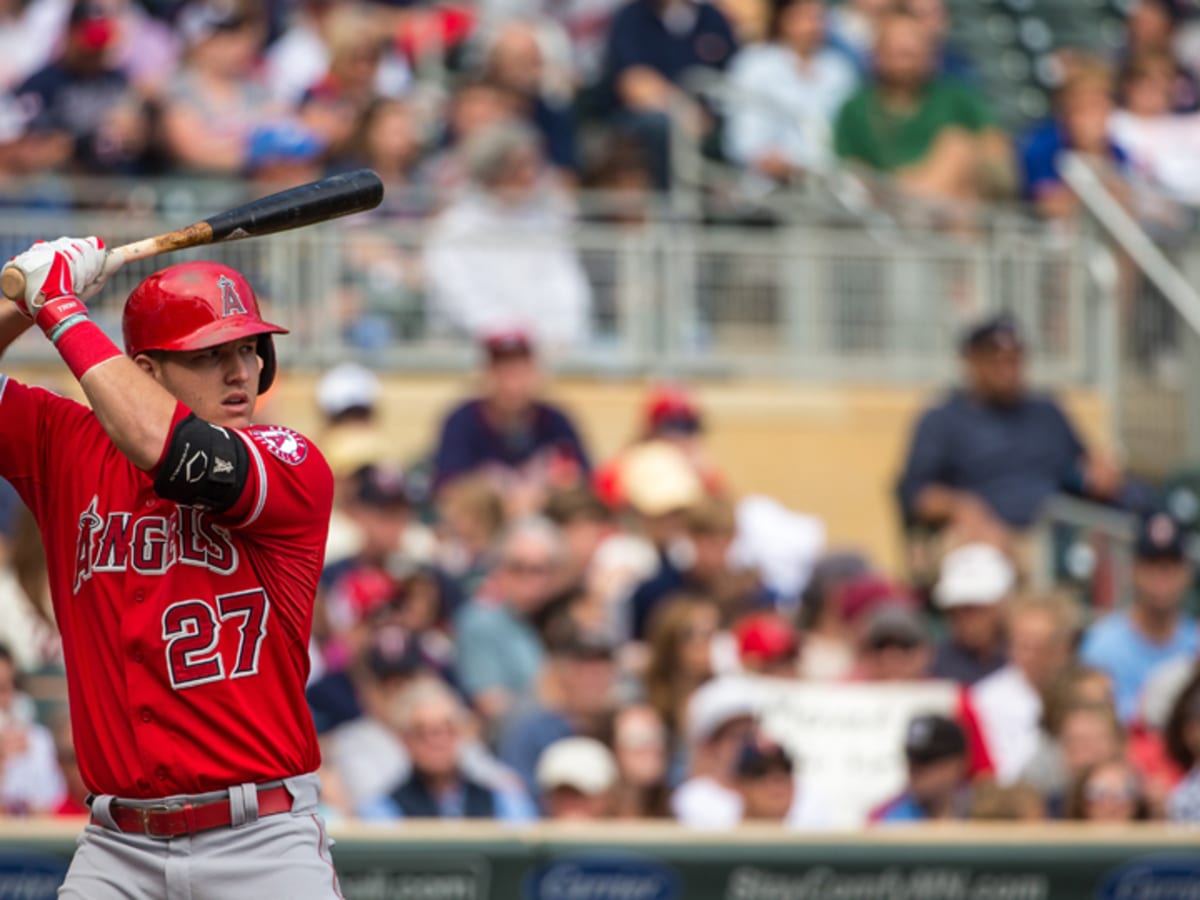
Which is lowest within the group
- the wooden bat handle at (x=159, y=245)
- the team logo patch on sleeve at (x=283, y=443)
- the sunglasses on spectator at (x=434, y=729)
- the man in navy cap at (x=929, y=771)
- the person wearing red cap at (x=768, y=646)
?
the man in navy cap at (x=929, y=771)

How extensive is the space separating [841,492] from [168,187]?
11.1 feet

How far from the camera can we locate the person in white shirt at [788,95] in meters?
11.0

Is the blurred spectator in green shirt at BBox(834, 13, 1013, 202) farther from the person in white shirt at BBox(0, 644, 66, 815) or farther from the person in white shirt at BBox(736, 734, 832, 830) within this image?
the person in white shirt at BBox(0, 644, 66, 815)

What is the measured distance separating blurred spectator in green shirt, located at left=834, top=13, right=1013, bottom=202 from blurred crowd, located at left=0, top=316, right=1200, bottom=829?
1434 millimetres

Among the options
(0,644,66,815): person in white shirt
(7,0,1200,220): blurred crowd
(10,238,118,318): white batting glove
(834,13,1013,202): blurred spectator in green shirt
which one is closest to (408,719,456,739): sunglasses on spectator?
(0,644,66,815): person in white shirt

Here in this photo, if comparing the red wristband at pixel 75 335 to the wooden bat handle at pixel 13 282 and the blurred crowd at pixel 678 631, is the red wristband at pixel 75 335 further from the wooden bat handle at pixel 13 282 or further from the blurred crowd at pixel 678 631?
the blurred crowd at pixel 678 631

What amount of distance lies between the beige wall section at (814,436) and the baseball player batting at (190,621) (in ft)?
20.0

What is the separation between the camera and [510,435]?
9266 millimetres

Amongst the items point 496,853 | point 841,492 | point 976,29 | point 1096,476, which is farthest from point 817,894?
point 976,29

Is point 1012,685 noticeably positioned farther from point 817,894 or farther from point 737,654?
point 817,894

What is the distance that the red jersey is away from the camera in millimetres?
4172

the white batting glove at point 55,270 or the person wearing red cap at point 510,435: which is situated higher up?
the white batting glove at point 55,270

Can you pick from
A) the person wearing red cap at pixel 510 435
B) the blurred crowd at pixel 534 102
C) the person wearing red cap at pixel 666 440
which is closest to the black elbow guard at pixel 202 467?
the person wearing red cap at pixel 510 435

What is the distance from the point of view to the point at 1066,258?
10750mm
